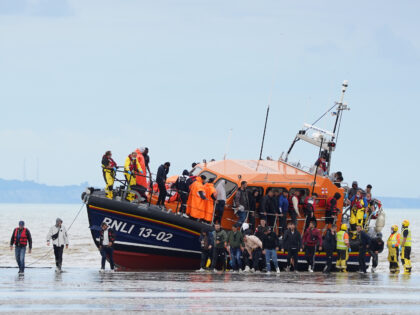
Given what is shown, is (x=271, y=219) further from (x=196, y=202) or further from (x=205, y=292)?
(x=205, y=292)

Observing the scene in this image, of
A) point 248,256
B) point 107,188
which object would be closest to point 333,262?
point 248,256

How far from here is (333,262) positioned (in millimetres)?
Result: 24969

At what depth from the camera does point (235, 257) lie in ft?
77.2

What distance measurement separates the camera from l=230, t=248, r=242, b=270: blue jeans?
76.8ft

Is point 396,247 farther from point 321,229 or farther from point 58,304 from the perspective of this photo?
point 58,304

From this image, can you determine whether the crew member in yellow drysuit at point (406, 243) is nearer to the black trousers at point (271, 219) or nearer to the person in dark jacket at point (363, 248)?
the person in dark jacket at point (363, 248)

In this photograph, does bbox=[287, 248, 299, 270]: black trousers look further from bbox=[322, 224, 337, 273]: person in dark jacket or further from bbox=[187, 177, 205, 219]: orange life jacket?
bbox=[187, 177, 205, 219]: orange life jacket

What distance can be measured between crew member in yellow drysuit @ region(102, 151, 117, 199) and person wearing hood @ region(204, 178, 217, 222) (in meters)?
2.73

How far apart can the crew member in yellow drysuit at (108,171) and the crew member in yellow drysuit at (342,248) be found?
6830 mm

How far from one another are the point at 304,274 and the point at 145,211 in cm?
483

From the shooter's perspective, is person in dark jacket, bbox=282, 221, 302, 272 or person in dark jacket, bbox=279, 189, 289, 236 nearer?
person in dark jacket, bbox=282, 221, 302, 272

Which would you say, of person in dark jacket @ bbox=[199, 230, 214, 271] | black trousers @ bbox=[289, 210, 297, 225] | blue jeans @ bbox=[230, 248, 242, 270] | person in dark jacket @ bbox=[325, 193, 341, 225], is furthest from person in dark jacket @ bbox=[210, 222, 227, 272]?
person in dark jacket @ bbox=[325, 193, 341, 225]

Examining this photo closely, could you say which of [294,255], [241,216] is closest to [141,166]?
[241,216]

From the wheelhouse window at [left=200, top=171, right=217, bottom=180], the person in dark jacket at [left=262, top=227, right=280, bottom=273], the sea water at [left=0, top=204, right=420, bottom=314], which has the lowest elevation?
the sea water at [left=0, top=204, right=420, bottom=314]
